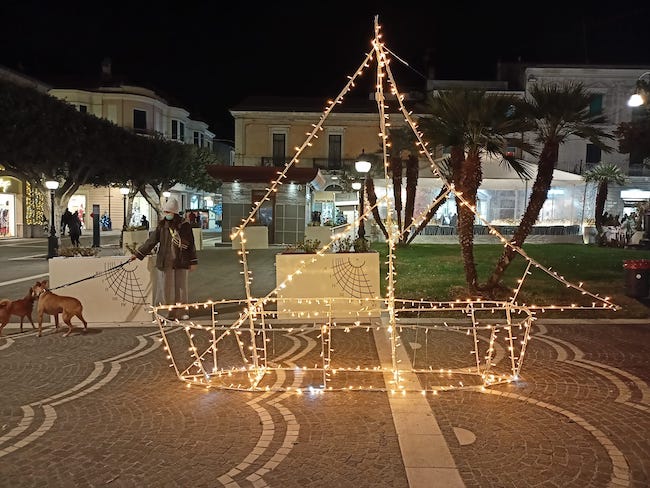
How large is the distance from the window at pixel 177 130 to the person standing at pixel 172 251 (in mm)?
41944

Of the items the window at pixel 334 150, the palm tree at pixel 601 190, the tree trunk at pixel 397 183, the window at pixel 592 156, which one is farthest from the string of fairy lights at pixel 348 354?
the window at pixel 592 156

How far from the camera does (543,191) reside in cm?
1026

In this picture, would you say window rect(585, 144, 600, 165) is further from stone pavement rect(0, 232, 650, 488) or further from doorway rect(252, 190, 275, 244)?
stone pavement rect(0, 232, 650, 488)

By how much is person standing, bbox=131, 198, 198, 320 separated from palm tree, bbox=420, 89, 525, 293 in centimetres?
474

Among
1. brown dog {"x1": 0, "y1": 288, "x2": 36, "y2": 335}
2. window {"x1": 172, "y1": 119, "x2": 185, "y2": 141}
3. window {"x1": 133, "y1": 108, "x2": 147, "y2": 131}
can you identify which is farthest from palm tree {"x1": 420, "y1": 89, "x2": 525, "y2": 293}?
window {"x1": 172, "y1": 119, "x2": 185, "y2": 141}

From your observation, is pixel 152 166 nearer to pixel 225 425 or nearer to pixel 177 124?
pixel 177 124

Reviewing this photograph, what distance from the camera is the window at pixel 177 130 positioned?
1921 inches

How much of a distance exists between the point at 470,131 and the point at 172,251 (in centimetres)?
563

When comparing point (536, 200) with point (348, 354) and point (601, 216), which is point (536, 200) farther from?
point (601, 216)

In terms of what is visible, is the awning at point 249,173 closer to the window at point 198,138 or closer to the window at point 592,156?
the window at point 592,156

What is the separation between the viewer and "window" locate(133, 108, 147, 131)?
1706 inches

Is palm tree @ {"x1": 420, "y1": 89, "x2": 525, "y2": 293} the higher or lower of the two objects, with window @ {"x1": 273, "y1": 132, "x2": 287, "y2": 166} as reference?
lower

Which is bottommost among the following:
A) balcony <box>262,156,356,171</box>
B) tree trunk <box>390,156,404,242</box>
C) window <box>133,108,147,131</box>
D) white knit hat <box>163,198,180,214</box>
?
white knit hat <box>163,198,180,214</box>

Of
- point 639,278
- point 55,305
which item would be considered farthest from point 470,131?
point 55,305
